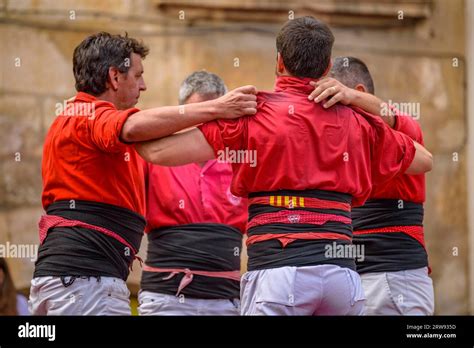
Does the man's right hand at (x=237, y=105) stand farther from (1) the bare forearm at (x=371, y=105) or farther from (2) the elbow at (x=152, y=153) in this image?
(1) the bare forearm at (x=371, y=105)

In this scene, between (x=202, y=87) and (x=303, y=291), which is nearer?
(x=303, y=291)

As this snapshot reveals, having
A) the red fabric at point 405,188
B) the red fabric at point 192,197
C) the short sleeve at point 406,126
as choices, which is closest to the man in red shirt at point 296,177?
the short sleeve at point 406,126

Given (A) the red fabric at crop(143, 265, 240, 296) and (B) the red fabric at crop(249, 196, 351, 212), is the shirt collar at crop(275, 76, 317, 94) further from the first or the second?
(A) the red fabric at crop(143, 265, 240, 296)

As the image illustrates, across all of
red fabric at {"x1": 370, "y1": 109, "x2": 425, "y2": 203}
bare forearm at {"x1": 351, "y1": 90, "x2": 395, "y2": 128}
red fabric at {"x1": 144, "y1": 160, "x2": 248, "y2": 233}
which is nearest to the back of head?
red fabric at {"x1": 144, "y1": 160, "x2": 248, "y2": 233}

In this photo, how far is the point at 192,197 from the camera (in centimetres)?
629

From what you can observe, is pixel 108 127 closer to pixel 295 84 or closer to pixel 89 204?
pixel 89 204

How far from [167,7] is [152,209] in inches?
93.7

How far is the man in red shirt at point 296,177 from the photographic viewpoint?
4.78 m

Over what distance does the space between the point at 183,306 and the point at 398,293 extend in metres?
1.10

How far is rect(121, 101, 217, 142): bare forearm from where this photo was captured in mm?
4898

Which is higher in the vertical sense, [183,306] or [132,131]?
[132,131]

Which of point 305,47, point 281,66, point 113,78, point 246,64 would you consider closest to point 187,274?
point 113,78

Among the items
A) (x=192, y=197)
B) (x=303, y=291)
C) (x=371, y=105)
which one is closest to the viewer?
(x=303, y=291)

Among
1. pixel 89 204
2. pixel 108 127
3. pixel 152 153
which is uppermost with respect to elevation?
pixel 108 127
